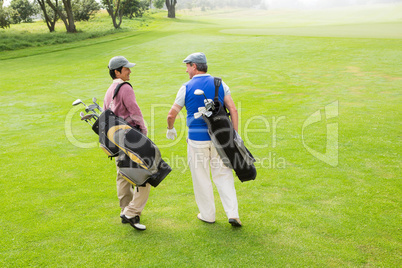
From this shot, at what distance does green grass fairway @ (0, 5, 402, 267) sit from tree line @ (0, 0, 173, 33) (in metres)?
27.8

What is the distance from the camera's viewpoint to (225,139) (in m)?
5.18

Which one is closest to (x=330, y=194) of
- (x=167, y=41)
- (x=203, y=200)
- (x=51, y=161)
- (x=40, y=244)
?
(x=203, y=200)

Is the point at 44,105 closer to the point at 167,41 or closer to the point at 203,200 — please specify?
the point at 203,200

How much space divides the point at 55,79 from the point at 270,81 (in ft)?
37.2

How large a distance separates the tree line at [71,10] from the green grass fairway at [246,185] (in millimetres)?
27837

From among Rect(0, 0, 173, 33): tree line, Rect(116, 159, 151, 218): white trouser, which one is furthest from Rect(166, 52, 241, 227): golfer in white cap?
Rect(0, 0, 173, 33): tree line

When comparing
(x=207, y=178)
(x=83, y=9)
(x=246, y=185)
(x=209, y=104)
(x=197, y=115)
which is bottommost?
(x=246, y=185)

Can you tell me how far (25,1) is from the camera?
67.3 meters

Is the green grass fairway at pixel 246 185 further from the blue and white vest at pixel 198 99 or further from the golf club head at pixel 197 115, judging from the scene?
the golf club head at pixel 197 115

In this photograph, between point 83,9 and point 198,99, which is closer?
point 198,99

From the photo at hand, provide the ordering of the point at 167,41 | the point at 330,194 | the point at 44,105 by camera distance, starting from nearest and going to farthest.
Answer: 1. the point at 330,194
2. the point at 44,105
3. the point at 167,41

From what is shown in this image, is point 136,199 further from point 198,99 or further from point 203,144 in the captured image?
point 198,99

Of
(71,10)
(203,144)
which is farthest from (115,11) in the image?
(203,144)

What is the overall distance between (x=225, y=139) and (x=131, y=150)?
1296 mm
